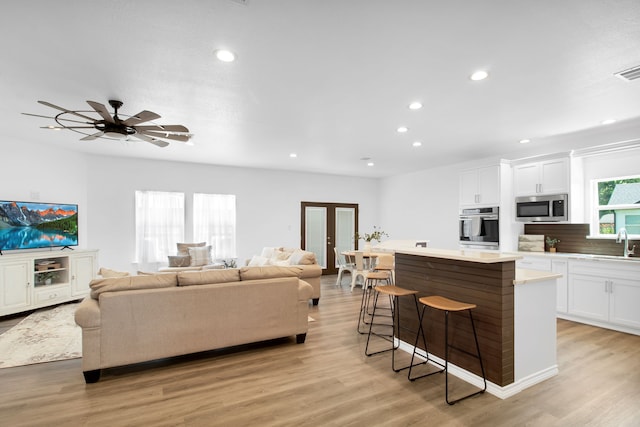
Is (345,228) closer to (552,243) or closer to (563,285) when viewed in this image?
(552,243)

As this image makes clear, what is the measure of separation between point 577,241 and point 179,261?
23.7 ft

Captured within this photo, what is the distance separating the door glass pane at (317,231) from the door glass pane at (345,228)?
41 cm

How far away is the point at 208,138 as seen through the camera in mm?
5055

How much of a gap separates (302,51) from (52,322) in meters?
5.10

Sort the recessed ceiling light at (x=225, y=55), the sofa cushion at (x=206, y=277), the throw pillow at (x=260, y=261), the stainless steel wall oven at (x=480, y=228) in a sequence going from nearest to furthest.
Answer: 1. the recessed ceiling light at (x=225, y=55)
2. the sofa cushion at (x=206, y=277)
3. the stainless steel wall oven at (x=480, y=228)
4. the throw pillow at (x=260, y=261)

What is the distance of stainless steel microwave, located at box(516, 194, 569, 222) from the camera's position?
4926 mm

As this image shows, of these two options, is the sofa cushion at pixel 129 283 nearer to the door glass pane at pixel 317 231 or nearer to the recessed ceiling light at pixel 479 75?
the recessed ceiling light at pixel 479 75

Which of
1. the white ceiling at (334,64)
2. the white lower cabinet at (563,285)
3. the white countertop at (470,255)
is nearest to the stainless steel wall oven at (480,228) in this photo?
the white lower cabinet at (563,285)

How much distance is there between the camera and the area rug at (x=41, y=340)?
3.36 meters

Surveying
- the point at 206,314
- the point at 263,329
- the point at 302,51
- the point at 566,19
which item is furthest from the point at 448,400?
the point at 302,51

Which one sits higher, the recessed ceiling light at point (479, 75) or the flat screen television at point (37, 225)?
the recessed ceiling light at point (479, 75)

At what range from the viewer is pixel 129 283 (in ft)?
10.2

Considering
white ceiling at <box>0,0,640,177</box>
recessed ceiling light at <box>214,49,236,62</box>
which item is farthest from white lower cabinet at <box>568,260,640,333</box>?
recessed ceiling light at <box>214,49,236,62</box>

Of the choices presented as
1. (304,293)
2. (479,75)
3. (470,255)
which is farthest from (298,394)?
(479,75)
